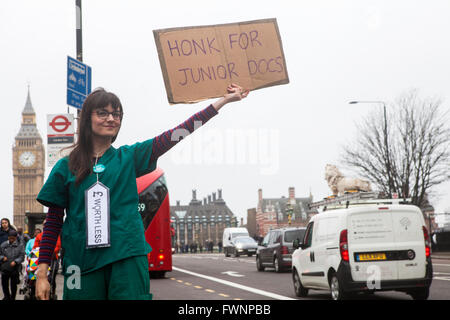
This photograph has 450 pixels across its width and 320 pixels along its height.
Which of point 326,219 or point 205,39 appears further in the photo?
point 326,219

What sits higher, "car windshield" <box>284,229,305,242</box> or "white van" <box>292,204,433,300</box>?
"car windshield" <box>284,229,305,242</box>

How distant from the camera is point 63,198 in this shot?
3379 millimetres

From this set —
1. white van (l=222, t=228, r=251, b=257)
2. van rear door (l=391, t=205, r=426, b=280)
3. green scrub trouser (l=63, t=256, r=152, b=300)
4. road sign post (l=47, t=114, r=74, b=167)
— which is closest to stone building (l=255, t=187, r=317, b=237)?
white van (l=222, t=228, r=251, b=257)

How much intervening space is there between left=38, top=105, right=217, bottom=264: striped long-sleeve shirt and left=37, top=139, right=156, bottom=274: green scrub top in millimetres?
46

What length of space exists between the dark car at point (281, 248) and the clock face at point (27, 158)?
164m

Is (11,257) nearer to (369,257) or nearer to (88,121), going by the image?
(369,257)

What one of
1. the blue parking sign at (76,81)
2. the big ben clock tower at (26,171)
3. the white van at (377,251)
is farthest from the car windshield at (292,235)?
the big ben clock tower at (26,171)

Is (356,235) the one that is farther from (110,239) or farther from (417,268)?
(110,239)

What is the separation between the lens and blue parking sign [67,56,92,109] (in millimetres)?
11328

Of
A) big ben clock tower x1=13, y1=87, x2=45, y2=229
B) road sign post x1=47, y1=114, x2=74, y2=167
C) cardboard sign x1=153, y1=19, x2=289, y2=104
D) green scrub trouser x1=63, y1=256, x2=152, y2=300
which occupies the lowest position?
green scrub trouser x1=63, y1=256, x2=152, y2=300

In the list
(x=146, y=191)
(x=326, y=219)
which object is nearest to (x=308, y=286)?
(x=326, y=219)

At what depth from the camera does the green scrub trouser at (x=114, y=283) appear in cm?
311

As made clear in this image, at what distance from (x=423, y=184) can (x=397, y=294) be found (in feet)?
99.6

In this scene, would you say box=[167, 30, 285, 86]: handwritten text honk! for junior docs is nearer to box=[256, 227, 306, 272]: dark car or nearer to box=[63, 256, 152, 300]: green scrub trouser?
box=[63, 256, 152, 300]: green scrub trouser
